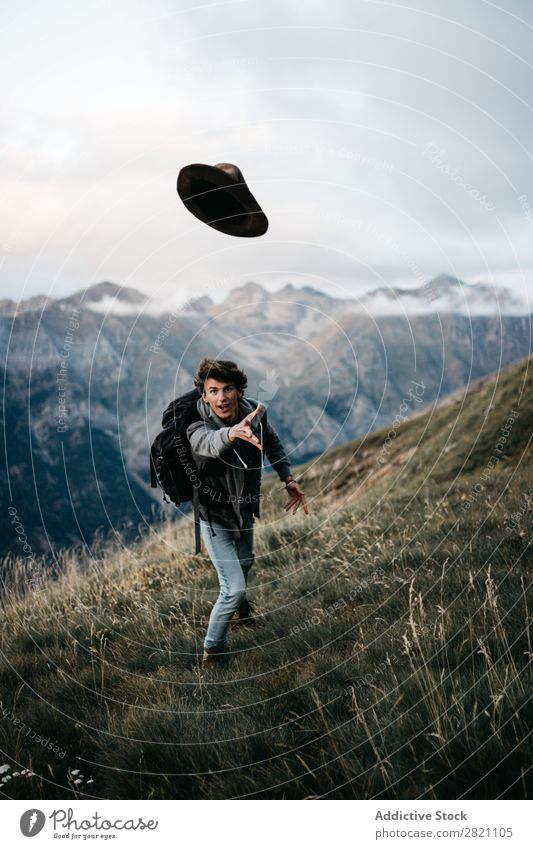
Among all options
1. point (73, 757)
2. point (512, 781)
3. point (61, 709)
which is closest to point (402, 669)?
point (512, 781)

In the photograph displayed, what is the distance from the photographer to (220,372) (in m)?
4.76

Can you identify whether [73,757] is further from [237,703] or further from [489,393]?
[489,393]

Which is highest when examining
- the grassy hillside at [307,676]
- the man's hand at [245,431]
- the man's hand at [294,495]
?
the man's hand at [245,431]

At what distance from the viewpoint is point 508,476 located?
359 inches

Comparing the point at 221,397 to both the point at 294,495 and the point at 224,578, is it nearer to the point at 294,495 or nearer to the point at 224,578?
the point at 294,495

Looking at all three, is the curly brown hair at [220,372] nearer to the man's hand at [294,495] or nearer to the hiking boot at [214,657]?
the man's hand at [294,495]

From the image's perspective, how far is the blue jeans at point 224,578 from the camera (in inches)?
191

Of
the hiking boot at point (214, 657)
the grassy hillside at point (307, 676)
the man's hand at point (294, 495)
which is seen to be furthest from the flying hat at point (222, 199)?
the hiking boot at point (214, 657)

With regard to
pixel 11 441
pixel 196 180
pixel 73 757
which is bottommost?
pixel 73 757

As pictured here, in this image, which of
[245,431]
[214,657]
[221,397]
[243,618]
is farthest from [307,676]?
[221,397]

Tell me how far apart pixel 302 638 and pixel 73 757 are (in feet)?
6.41

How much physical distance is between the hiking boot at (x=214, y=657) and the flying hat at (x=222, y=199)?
417 cm

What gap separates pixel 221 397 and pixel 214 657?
2325 mm

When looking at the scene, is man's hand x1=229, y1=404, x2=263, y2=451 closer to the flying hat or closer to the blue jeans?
→ the blue jeans
